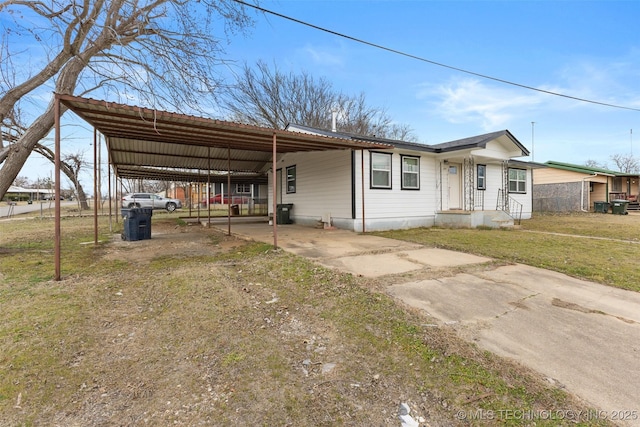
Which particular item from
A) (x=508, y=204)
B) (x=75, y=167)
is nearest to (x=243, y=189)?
(x=75, y=167)

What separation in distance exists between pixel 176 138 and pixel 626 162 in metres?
58.2

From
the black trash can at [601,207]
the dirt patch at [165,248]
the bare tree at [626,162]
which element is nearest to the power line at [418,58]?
the dirt patch at [165,248]

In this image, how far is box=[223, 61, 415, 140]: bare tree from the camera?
23.8 m

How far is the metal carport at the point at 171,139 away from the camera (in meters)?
4.95

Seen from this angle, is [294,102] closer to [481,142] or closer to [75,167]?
[481,142]

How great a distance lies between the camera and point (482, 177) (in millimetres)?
13203

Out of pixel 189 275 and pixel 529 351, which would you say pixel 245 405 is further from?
pixel 189 275

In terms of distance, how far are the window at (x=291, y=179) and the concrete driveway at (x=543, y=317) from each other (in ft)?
26.2

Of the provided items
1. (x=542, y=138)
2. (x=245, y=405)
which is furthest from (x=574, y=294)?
(x=542, y=138)

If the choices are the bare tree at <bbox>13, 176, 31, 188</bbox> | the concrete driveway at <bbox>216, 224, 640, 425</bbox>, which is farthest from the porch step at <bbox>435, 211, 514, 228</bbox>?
the bare tree at <bbox>13, 176, 31, 188</bbox>

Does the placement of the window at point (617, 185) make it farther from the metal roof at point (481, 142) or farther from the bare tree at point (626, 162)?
the bare tree at point (626, 162)

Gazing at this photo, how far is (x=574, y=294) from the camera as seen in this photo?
3848 mm

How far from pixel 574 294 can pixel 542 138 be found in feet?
96.2

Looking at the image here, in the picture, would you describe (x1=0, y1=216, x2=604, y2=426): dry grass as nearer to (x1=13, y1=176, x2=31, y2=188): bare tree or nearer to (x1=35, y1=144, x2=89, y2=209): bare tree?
(x1=35, y1=144, x2=89, y2=209): bare tree
